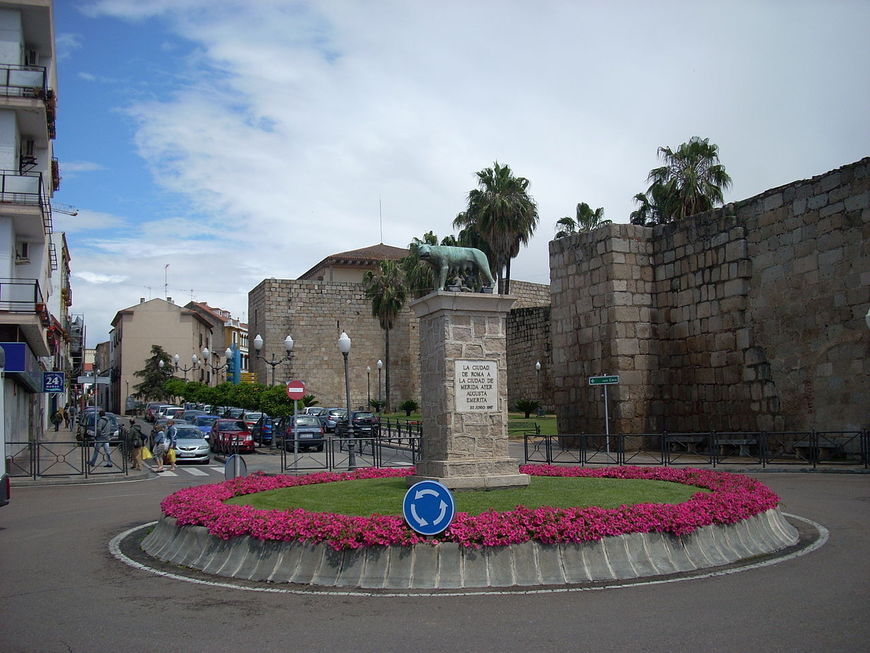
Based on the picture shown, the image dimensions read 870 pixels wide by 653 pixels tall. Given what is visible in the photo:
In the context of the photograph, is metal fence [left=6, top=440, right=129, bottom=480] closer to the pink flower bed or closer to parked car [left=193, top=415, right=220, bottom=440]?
parked car [left=193, top=415, right=220, bottom=440]

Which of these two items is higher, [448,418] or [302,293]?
[302,293]

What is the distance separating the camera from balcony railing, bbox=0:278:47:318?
25125 mm

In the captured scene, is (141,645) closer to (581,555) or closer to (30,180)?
(581,555)

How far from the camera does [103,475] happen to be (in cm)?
2192

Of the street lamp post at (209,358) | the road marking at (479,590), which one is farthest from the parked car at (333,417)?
the road marking at (479,590)

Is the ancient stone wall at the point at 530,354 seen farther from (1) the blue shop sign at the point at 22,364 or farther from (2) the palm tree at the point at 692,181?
(1) the blue shop sign at the point at 22,364

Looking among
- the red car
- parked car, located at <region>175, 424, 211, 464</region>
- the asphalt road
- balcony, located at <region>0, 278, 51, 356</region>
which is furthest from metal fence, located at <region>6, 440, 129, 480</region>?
the asphalt road

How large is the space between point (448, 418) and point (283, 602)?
172 inches

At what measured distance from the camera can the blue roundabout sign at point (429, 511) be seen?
797cm

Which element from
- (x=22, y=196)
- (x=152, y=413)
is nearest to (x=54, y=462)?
(x=22, y=196)

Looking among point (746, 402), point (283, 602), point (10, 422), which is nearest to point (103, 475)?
point (10, 422)

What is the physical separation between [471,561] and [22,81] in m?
26.2

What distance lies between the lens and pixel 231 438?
101ft

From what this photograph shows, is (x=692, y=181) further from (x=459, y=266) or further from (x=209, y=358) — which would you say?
(x=209, y=358)
